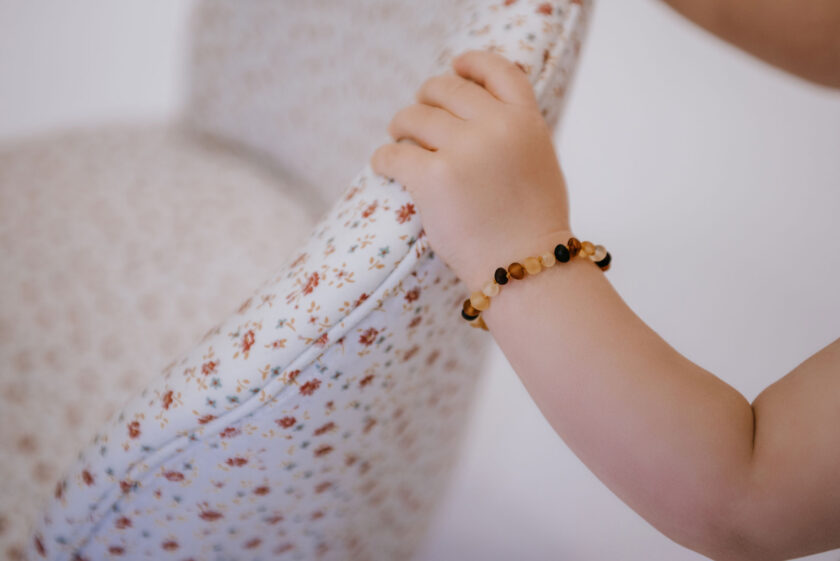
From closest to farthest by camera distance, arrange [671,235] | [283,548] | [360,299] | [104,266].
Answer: [360,299], [283,548], [671,235], [104,266]

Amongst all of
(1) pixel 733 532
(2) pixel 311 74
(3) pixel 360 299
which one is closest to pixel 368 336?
(3) pixel 360 299

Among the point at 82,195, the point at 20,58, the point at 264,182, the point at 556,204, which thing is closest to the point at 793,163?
the point at 556,204

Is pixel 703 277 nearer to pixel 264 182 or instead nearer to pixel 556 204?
Answer: pixel 556 204

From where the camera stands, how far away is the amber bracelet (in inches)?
15.5

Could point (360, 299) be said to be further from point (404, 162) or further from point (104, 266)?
point (104, 266)

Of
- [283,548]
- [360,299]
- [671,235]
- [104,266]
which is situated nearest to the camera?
[360,299]

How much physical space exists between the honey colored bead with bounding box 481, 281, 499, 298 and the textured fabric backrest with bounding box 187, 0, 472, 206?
1.36 ft

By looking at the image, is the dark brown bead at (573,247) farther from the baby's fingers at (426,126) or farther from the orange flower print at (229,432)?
the orange flower print at (229,432)

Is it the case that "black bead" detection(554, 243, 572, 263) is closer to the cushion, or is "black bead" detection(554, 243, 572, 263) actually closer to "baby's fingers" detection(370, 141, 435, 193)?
"baby's fingers" detection(370, 141, 435, 193)

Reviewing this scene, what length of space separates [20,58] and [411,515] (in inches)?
47.5

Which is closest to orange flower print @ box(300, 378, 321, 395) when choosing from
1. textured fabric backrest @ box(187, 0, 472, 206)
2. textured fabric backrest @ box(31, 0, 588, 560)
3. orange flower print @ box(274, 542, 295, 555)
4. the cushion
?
textured fabric backrest @ box(31, 0, 588, 560)

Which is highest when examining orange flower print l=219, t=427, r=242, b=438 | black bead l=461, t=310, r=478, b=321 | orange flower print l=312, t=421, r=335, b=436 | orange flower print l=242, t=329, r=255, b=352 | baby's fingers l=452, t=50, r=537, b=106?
baby's fingers l=452, t=50, r=537, b=106

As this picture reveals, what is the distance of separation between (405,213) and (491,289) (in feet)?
0.25

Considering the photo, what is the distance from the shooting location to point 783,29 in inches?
23.8
